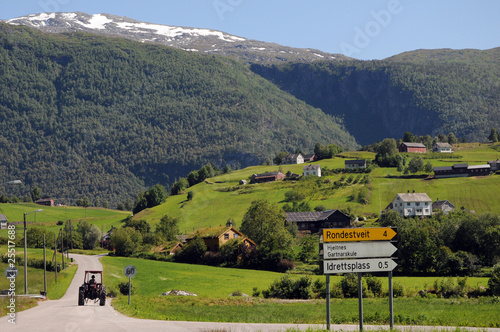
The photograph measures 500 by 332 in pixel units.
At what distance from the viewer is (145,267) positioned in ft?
271

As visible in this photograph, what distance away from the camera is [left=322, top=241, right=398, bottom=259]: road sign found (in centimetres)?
2392

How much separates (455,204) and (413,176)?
101 feet

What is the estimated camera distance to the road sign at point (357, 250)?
942 inches

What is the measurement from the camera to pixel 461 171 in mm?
155375

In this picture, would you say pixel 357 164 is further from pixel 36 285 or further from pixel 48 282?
pixel 36 285

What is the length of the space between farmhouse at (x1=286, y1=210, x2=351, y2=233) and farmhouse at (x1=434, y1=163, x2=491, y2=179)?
47.4 meters

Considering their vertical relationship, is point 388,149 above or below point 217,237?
above

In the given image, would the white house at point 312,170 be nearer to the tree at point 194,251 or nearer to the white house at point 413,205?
the white house at point 413,205

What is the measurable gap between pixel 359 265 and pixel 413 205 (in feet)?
359

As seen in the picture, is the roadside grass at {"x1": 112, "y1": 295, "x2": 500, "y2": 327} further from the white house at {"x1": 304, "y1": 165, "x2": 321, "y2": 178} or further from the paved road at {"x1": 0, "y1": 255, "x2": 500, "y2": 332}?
the white house at {"x1": 304, "y1": 165, "x2": 321, "y2": 178}

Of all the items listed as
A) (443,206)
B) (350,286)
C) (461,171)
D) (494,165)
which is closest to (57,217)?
(443,206)

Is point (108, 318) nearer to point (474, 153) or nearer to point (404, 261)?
point (404, 261)

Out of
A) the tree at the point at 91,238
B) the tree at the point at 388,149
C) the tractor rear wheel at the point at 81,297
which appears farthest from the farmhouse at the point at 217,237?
the tree at the point at 388,149

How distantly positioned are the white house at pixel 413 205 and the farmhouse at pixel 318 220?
1606 cm
